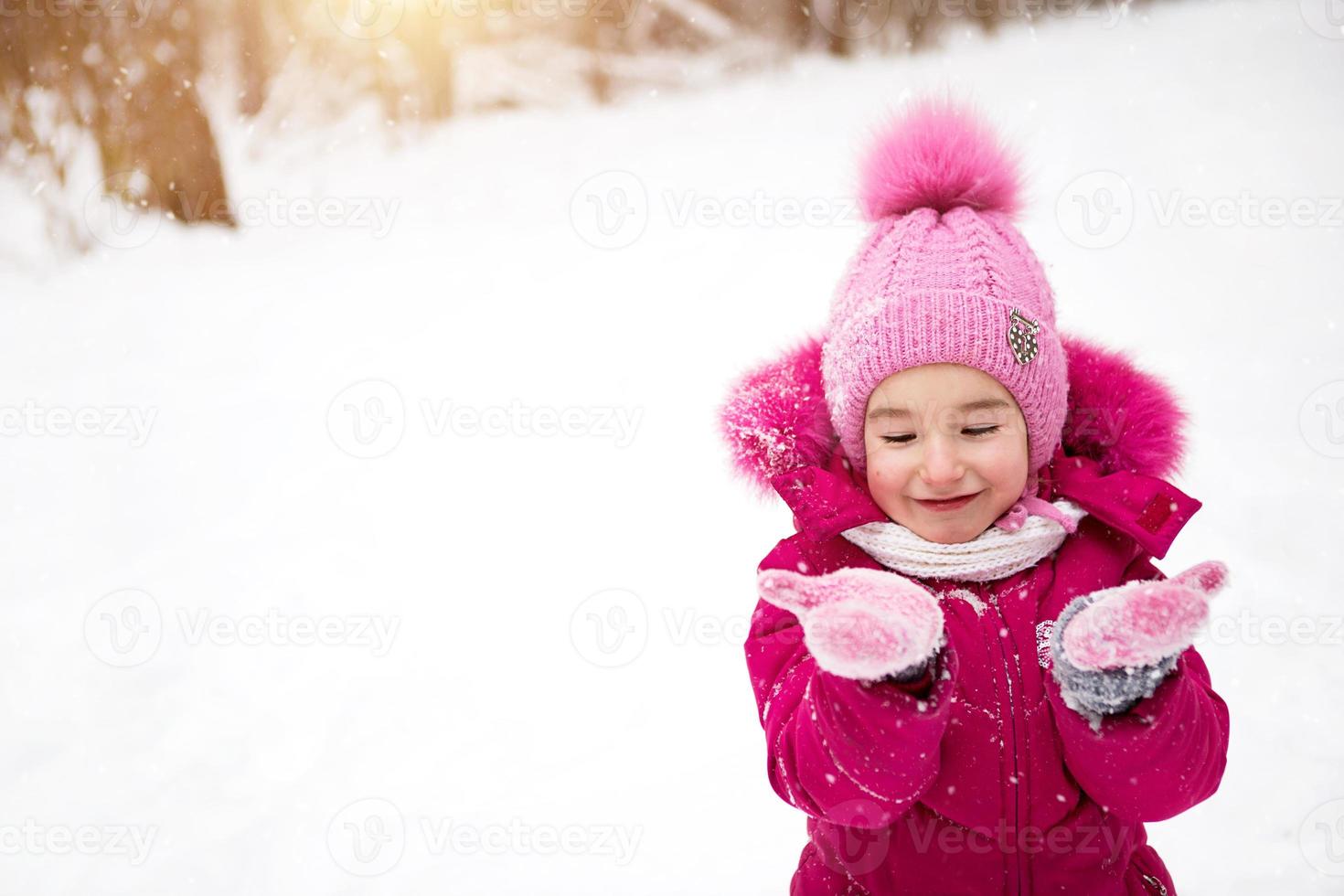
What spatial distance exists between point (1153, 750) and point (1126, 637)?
224 millimetres

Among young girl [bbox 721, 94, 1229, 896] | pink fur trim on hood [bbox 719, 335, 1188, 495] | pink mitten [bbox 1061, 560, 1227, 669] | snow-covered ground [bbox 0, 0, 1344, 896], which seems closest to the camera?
pink mitten [bbox 1061, 560, 1227, 669]

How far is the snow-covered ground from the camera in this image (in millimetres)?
2754

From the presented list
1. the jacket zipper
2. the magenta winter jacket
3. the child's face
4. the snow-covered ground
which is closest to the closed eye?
the child's face

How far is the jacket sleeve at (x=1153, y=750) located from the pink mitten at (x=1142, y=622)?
0.36 feet

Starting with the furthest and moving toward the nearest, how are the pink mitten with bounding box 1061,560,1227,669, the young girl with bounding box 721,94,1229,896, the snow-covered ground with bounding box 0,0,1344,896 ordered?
the snow-covered ground with bounding box 0,0,1344,896 → the young girl with bounding box 721,94,1229,896 → the pink mitten with bounding box 1061,560,1227,669

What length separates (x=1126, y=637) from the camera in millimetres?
1189

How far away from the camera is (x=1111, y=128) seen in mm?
5562

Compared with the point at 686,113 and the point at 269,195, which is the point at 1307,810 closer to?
the point at 686,113

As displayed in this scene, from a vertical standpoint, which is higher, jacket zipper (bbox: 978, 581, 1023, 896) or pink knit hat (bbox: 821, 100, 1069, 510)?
pink knit hat (bbox: 821, 100, 1069, 510)

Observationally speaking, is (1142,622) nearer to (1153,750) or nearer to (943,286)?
(1153,750)

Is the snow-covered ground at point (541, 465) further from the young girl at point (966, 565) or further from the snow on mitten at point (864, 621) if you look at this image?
the snow on mitten at point (864, 621)

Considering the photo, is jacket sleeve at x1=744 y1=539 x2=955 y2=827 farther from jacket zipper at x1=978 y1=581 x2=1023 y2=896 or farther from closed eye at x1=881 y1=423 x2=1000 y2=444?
closed eye at x1=881 y1=423 x2=1000 y2=444

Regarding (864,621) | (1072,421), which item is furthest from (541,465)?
(864,621)

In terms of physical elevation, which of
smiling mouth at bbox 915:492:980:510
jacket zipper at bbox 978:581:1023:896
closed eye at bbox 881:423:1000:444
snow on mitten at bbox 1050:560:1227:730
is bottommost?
Answer: jacket zipper at bbox 978:581:1023:896
